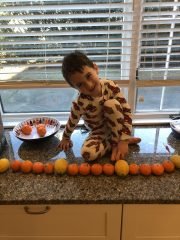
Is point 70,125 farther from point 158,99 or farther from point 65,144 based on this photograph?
point 158,99

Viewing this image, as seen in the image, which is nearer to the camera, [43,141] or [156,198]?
A: [156,198]

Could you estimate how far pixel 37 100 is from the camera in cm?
136

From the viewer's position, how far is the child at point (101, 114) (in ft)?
2.97

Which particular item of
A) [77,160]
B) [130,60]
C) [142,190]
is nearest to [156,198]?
[142,190]

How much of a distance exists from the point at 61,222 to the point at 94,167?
0.79 feet

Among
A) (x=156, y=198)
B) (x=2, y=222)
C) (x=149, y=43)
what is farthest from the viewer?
(x=149, y=43)

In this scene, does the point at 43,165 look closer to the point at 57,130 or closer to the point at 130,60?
the point at 57,130

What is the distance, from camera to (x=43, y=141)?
3.76 feet

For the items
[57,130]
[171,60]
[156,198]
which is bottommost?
[156,198]

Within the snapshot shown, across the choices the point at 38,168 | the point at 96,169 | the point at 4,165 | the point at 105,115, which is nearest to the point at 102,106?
the point at 105,115

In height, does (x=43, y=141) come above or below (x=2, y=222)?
above

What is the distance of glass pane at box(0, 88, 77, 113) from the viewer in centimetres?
133

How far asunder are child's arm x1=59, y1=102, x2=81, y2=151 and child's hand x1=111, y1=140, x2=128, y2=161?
0.20 metres

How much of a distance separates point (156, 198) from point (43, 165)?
1.44 ft
